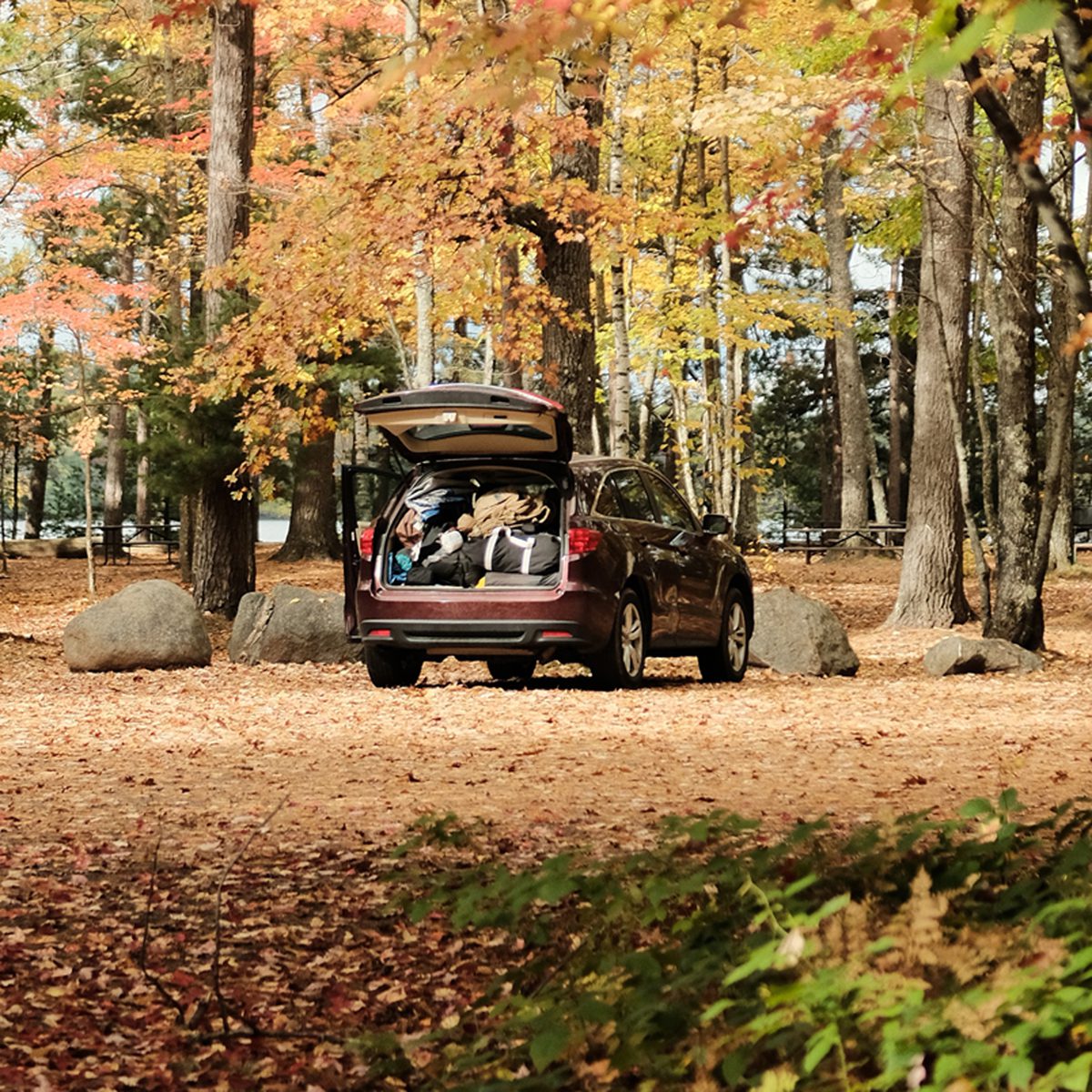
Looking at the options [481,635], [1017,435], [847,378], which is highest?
[847,378]

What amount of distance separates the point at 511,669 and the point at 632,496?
81.3 inches

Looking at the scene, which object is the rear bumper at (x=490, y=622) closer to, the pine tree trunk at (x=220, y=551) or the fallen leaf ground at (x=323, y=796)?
the fallen leaf ground at (x=323, y=796)

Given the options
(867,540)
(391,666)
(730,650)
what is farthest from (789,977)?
(867,540)

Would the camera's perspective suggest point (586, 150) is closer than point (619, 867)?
No

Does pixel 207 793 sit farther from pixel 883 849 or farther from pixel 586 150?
pixel 586 150

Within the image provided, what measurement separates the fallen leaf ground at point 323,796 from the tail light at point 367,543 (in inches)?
40.1

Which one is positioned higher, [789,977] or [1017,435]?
[1017,435]

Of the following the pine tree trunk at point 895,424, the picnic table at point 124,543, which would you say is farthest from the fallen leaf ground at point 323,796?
the pine tree trunk at point 895,424

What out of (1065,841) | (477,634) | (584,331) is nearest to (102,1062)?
(1065,841)

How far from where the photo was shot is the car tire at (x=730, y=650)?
46.0 ft

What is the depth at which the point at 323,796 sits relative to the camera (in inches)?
305

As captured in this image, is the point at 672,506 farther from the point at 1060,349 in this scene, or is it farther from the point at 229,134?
the point at 229,134

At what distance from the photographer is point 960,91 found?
15898mm

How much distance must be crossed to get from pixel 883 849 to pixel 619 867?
40.5 inches
